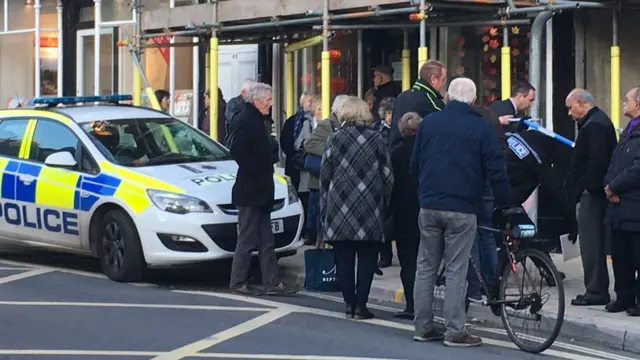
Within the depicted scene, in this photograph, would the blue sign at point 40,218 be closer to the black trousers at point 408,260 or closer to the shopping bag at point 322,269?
the shopping bag at point 322,269

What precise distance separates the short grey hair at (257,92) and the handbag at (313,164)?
1450 mm

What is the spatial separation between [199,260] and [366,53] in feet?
19.9

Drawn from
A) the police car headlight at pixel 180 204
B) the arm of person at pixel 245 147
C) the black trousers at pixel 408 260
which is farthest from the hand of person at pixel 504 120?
the police car headlight at pixel 180 204

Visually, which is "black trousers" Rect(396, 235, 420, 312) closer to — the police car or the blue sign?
the police car

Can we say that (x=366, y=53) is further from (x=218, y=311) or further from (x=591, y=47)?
(x=218, y=311)

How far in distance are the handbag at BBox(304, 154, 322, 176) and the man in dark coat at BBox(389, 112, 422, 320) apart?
2326 millimetres

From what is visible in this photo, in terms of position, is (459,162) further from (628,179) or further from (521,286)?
(628,179)

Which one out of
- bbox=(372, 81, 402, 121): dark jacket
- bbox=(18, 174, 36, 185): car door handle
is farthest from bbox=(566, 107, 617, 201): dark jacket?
bbox=(18, 174, 36, 185): car door handle

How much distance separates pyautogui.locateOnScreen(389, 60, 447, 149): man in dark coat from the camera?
908 centimetres

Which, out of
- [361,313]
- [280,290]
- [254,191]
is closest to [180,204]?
[254,191]

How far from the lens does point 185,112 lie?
18.2 m

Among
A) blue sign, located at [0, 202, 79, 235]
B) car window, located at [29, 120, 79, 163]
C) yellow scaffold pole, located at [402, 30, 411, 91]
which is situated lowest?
blue sign, located at [0, 202, 79, 235]

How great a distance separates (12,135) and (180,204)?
2.67 metres

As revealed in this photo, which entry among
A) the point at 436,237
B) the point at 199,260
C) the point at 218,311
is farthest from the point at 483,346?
the point at 199,260
